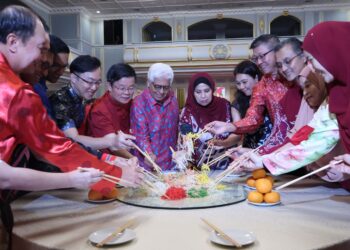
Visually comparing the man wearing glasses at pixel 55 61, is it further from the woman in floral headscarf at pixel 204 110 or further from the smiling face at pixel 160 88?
the woman in floral headscarf at pixel 204 110

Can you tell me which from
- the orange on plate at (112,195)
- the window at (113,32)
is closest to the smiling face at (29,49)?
the orange on plate at (112,195)

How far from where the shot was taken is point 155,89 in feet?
9.12

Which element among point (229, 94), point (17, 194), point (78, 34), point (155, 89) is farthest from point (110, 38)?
point (17, 194)

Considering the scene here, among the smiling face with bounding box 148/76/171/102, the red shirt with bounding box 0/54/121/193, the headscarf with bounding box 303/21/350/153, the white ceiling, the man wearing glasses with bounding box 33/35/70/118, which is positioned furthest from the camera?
the white ceiling

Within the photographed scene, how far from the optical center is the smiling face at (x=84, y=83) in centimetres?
239

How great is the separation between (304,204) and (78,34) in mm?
12677

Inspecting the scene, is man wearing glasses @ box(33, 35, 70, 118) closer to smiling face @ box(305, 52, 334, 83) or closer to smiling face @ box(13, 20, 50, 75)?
smiling face @ box(13, 20, 50, 75)

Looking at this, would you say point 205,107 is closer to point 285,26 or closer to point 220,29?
point 285,26

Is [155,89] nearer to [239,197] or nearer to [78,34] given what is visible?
[239,197]

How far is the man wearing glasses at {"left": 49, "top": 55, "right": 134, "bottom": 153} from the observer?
2.27m

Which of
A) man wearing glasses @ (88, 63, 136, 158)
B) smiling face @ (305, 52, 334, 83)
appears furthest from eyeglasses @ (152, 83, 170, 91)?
smiling face @ (305, 52, 334, 83)

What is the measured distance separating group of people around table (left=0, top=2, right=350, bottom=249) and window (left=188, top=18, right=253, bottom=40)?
11.9 metres

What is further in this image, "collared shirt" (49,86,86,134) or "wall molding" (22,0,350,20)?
"wall molding" (22,0,350,20)

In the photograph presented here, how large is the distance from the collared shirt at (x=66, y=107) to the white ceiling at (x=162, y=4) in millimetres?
10746
